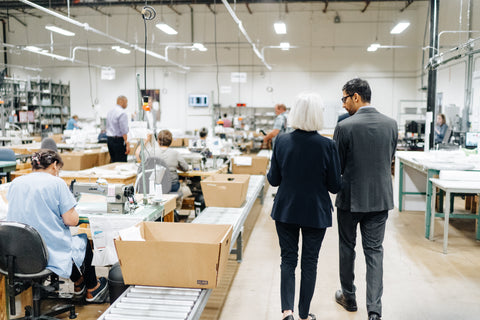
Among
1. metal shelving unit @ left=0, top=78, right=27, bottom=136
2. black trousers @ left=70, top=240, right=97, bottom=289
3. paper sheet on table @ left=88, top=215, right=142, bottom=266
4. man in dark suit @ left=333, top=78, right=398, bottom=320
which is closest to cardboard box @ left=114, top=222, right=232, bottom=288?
paper sheet on table @ left=88, top=215, right=142, bottom=266

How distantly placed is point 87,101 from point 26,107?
3067 mm

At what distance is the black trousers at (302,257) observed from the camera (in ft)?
7.55

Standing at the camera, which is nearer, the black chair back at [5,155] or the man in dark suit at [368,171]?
the man in dark suit at [368,171]

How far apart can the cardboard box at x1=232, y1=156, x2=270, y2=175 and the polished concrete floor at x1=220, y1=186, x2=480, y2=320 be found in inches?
58.3

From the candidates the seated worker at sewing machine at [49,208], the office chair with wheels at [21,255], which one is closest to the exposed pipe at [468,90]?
the seated worker at sewing machine at [49,208]

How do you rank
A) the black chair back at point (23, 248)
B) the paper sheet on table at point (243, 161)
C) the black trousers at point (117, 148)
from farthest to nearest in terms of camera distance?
the black trousers at point (117, 148), the paper sheet on table at point (243, 161), the black chair back at point (23, 248)

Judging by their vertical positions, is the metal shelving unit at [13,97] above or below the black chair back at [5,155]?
above

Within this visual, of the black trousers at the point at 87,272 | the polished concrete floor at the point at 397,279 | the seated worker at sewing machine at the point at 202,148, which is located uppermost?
the seated worker at sewing machine at the point at 202,148

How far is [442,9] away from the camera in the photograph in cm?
1076

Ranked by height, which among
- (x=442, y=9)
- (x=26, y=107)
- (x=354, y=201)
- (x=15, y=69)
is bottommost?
(x=354, y=201)

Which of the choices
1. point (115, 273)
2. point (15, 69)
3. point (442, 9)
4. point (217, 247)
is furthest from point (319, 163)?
point (15, 69)

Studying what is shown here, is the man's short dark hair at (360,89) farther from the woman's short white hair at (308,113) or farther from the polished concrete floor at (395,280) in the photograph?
the polished concrete floor at (395,280)

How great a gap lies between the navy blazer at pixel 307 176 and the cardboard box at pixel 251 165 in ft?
12.6

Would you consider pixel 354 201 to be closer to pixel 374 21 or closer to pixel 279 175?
pixel 279 175
